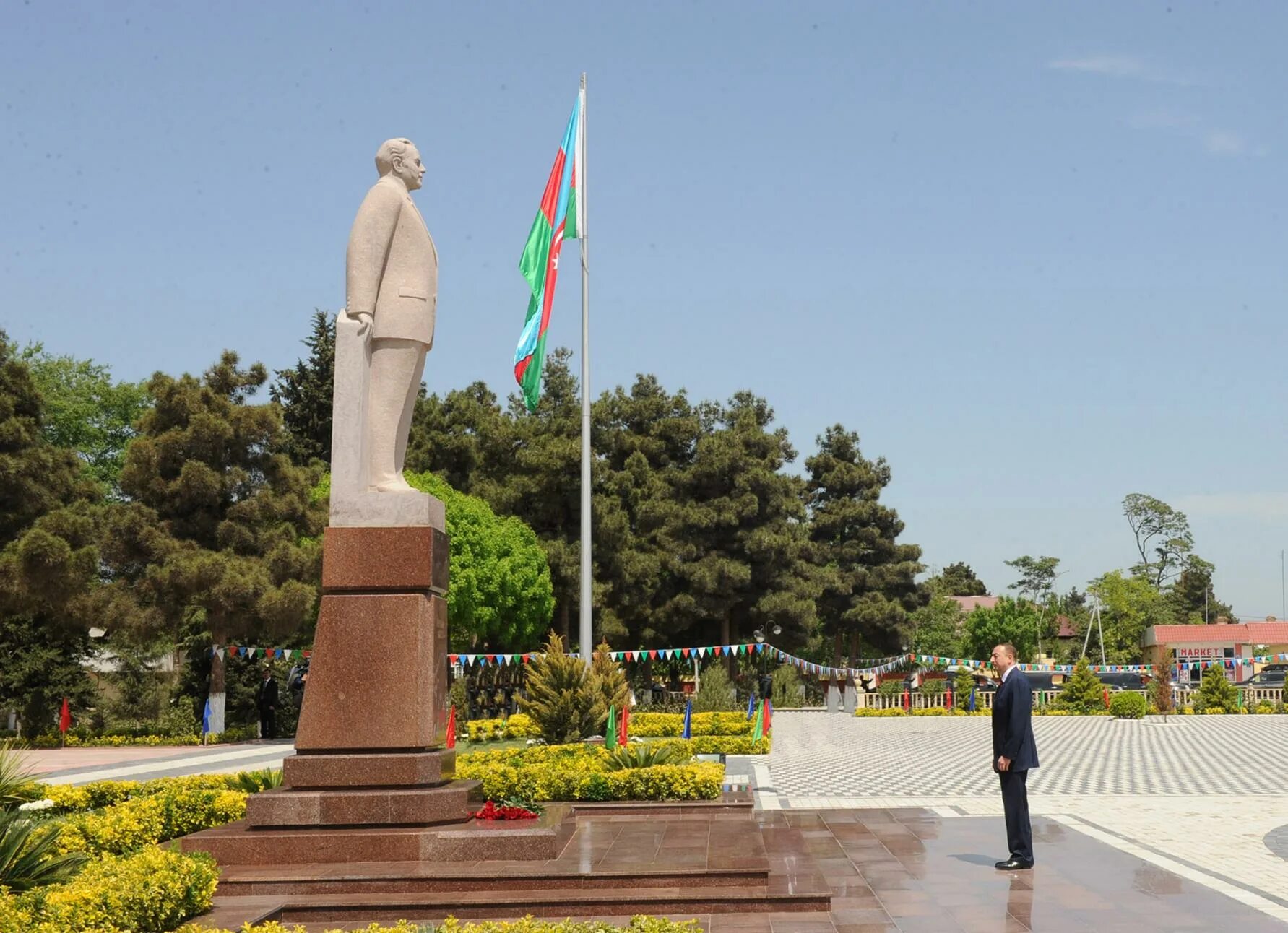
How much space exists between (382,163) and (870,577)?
3941 cm

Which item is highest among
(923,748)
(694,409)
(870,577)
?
(694,409)

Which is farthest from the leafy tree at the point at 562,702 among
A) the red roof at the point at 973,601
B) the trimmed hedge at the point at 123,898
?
the red roof at the point at 973,601

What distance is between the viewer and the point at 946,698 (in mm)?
42156

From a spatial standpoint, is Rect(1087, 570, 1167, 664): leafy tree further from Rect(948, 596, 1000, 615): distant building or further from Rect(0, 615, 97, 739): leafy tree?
Rect(0, 615, 97, 739): leafy tree

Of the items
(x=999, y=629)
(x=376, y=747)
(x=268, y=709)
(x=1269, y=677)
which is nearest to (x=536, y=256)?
(x=376, y=747)

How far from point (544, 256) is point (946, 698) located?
26.9 metres

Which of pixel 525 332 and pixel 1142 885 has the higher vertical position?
pixel 525 332

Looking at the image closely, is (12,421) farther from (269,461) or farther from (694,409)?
(694,409)

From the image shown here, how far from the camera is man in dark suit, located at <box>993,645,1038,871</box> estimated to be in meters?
9.73

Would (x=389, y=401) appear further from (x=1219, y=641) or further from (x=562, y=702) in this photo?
(x=1219, y=641)

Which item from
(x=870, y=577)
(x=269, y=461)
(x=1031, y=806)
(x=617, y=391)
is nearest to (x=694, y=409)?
(x=617, y=391)

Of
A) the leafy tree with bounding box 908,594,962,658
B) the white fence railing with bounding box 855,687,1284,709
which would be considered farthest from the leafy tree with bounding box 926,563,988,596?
the white fence railing with bounding box 855,687,1284,709

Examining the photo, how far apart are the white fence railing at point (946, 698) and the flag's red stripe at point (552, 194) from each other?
972 inches

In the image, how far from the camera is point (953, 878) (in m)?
9.32
